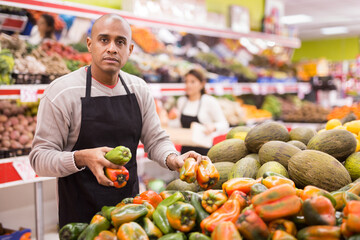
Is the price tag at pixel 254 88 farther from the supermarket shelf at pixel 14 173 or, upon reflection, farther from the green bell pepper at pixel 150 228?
the green bell pepper at pixel 150 228

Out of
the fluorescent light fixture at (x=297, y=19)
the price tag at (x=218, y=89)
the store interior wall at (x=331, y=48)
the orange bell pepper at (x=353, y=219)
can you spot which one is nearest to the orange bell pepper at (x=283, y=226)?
the orange bell pepper at (x=353, y=219)

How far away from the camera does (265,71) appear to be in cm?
820

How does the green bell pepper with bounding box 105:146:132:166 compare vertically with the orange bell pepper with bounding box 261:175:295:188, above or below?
above

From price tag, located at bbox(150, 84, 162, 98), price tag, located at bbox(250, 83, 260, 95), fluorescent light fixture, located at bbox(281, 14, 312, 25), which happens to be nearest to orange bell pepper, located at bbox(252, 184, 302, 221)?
price tag, located at bbox(150, 84, 162, 98)

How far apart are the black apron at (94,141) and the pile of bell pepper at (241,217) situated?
0.67m

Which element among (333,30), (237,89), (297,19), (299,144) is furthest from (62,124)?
(333,30)

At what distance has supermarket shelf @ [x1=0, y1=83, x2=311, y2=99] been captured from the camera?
3.35 m

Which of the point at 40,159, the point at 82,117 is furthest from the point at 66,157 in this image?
the point at 82,117

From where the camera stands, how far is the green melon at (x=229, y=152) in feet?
7.54

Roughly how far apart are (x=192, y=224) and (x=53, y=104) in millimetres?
1101

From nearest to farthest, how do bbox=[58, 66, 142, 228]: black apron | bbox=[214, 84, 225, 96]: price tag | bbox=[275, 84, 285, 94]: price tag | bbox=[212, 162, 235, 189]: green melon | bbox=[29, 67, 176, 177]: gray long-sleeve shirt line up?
bbox=[29, 67, 176, 177]: gray long-sleeve shirt
bbox=[212, 162, 235, 189]: green melon
bbox=[58, 66, 142, 228]: black apron
bbox=[214, 84, 225, 96]: price tag
bbox=[275, 84, 285, 94]: price tag

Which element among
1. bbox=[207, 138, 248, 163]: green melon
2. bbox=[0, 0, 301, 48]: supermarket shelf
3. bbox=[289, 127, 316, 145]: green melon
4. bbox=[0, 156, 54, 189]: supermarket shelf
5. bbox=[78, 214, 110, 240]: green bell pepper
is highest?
bbox=[0, 0, 301, 48]: supermarket shelf

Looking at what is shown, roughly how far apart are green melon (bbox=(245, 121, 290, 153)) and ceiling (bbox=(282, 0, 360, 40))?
8.62 metres

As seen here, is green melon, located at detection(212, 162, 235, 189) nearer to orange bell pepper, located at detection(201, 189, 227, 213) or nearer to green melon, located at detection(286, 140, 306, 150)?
green melon, located at detection(286, 140, 306, 150)
